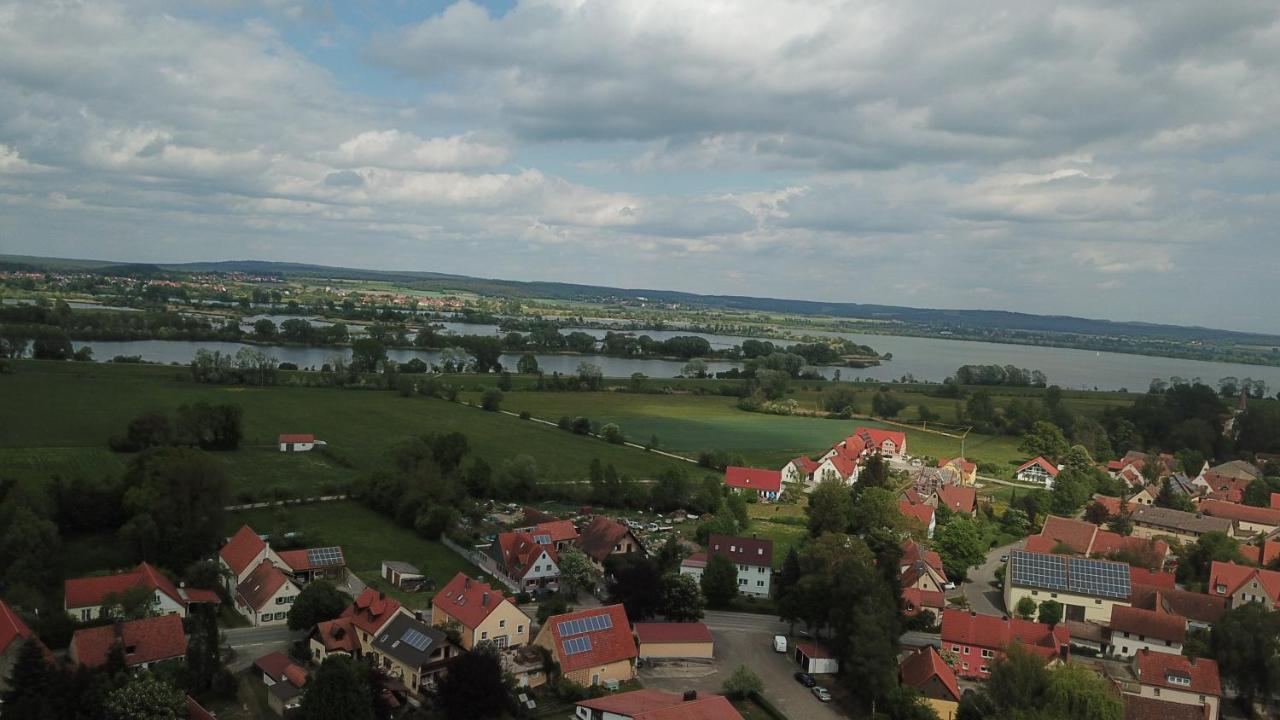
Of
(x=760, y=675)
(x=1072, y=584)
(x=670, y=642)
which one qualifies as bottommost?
(x=760, y=675)

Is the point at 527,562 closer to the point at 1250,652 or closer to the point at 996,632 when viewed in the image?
the point at 996,632

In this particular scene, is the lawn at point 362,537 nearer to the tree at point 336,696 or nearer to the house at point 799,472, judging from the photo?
the tree at point 336,696


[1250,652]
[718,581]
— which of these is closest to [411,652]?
[718,581]

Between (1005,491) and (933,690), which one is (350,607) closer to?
(933,690)

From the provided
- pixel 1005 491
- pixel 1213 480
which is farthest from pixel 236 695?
pixel 1213 480

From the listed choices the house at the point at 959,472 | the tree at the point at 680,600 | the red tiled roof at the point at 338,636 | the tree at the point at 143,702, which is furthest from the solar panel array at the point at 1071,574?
the tree at the point at 143,702

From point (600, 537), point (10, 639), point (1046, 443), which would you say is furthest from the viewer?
point (1046, 443)

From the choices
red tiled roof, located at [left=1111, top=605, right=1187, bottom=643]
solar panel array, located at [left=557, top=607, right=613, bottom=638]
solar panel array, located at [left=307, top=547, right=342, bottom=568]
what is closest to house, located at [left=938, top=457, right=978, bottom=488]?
red tiled roof, located at [left=1111, top=605, right=1187, bottom=643]
